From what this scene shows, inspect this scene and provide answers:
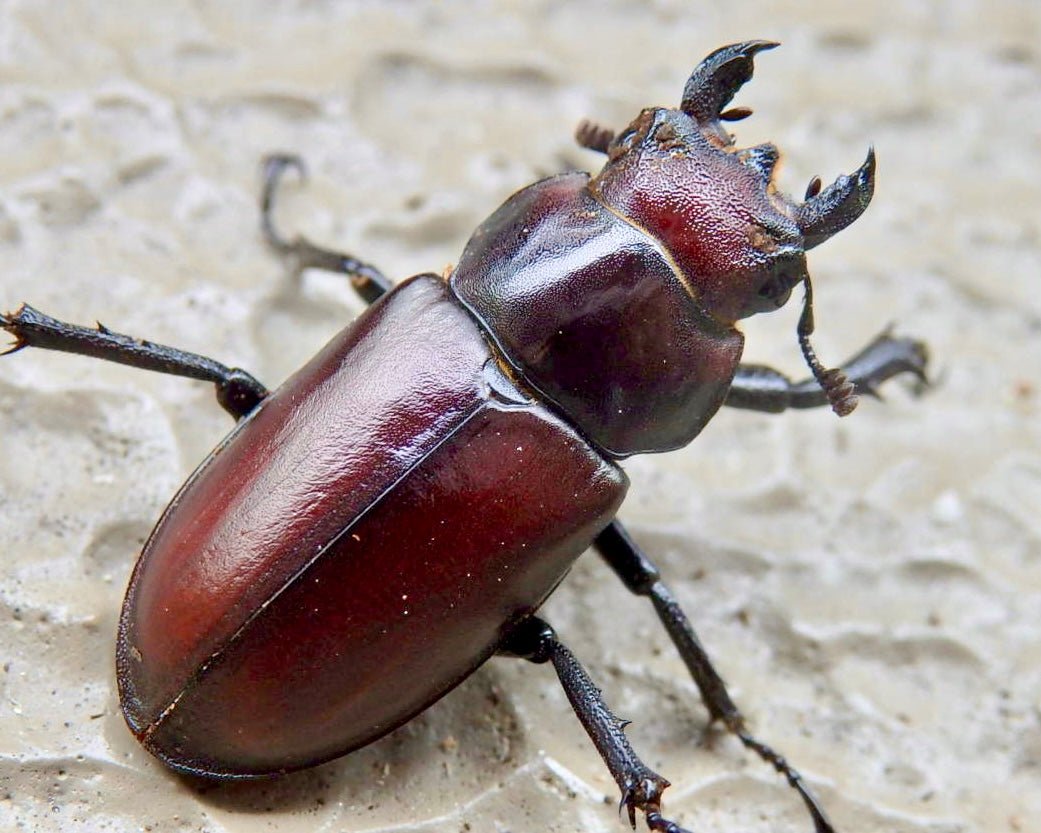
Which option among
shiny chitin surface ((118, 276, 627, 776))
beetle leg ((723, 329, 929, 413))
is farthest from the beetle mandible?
beetle leg ((723, 329, 929, 413))

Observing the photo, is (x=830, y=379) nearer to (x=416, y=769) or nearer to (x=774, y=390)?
(x=774, y=390)

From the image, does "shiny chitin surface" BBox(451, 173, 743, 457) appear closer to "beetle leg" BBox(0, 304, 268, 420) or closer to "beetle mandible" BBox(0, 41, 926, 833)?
"beetle mandible" BBox(0, 41, 926, 833)

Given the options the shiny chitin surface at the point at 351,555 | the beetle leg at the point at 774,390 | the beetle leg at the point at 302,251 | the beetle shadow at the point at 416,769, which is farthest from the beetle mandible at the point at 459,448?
the beetle leg at the point at 302,251

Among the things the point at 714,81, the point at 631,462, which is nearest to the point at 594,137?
the point at 714,81

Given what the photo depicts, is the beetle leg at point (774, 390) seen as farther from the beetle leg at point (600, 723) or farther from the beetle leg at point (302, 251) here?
the beetle leg at point (302, 251)

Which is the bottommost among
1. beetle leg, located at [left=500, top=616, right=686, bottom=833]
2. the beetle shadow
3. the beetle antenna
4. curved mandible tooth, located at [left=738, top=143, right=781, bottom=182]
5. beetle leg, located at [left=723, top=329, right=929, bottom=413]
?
the beetle shadow

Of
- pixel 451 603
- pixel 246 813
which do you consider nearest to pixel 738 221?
pixel 451 603
